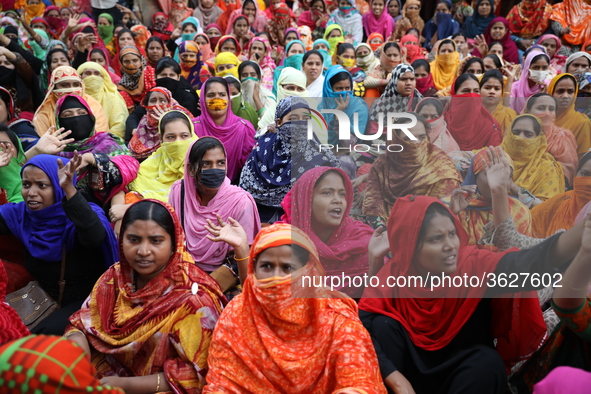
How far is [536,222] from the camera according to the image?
203 centimetres

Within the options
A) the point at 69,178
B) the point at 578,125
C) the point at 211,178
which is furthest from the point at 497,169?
the point at 69,178

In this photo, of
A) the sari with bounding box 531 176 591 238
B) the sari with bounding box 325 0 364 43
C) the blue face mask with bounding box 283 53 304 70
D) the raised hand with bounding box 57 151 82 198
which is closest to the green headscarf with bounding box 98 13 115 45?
the blue face mask with bounding box 283 53 304 70

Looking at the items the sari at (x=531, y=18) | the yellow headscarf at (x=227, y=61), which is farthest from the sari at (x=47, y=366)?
the sari at (x=531, y=18)

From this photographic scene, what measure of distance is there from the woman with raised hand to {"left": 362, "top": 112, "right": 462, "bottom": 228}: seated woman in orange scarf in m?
1.41

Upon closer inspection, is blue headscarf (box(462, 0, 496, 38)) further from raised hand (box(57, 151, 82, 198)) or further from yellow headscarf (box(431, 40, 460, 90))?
raised hand (box(57, 151, 82, 198))

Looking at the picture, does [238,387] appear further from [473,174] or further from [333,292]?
[473,174]

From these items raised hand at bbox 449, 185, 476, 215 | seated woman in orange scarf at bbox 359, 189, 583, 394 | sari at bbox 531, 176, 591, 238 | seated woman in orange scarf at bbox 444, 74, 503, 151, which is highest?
seated woman in orange scarf at bbox 444, 74, 503, 151

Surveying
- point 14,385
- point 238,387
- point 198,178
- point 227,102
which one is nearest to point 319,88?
point 227,102

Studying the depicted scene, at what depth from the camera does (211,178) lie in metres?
2.94

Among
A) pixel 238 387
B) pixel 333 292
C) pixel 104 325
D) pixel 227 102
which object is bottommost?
pixel 238 387

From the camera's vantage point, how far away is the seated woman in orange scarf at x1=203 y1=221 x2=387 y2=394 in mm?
1791

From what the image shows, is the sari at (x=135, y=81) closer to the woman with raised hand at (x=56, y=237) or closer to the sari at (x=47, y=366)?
the woman with raised hand at (x=56, y=237)

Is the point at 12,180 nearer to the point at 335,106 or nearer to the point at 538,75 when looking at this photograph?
the point at 335,106

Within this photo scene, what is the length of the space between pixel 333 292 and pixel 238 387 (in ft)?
1.63
